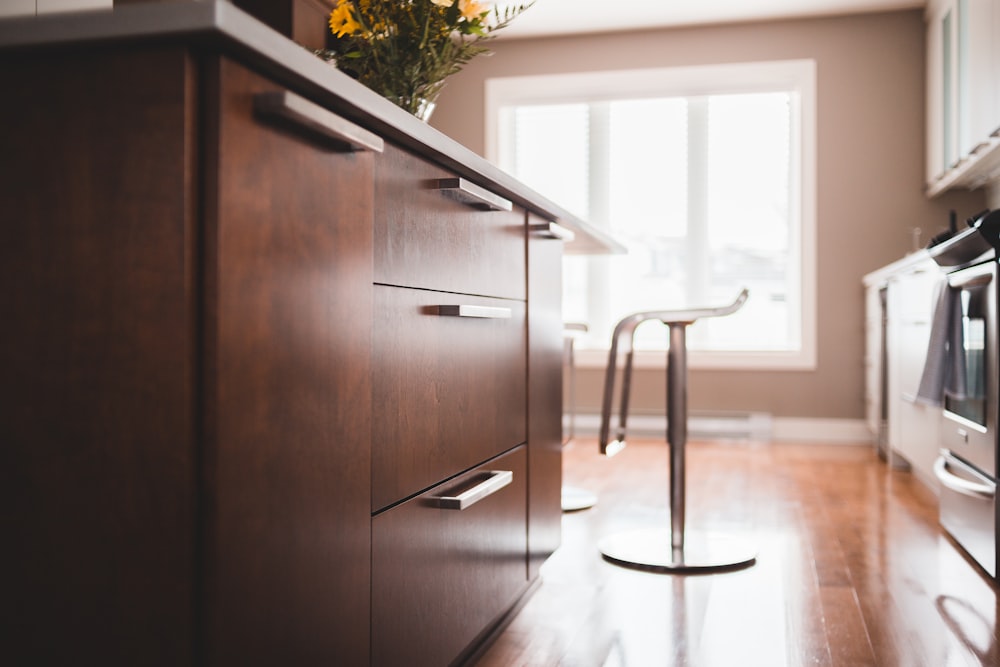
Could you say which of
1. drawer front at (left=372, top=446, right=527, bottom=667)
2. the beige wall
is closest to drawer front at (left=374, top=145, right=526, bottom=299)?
drawer front at (left=372, top=446, right=527, bottom=667)

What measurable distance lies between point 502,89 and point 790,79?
1.75m

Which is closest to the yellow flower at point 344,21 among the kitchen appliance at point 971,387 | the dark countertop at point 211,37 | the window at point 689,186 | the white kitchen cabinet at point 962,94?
the dark countertop at point 211,37

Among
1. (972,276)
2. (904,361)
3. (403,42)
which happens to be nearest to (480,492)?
(403,42)

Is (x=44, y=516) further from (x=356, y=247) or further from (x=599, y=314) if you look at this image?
(x=599, y=314)

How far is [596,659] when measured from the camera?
5.67ft

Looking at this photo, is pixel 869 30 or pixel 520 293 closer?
pixel 520 293

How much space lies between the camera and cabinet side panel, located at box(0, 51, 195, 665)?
2.62 feet

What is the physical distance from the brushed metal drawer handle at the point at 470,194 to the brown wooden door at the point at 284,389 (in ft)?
0.98

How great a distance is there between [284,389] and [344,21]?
30.7 inches

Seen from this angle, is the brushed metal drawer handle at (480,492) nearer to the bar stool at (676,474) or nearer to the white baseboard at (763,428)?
the bar stool at (676,474)

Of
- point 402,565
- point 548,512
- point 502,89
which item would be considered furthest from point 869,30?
point 402,565

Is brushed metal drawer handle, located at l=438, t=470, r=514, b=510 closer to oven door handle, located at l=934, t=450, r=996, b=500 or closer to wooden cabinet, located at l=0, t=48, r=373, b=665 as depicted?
wooden cabinet, located at l=0, t=48, r=373, b=665

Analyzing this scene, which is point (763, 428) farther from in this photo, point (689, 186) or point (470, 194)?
point (470, 194)

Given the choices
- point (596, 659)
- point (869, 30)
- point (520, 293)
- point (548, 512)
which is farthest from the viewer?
point (869, 30)
